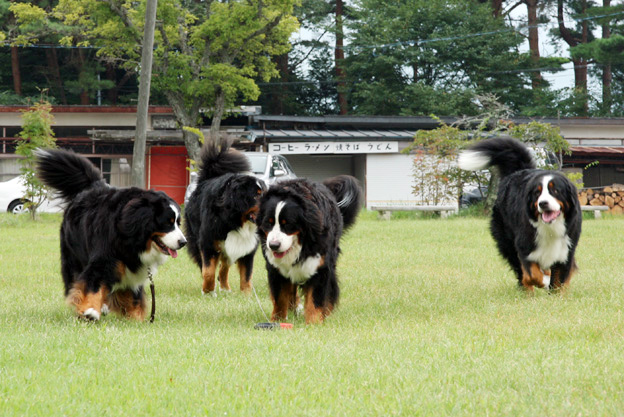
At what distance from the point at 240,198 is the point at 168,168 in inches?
852

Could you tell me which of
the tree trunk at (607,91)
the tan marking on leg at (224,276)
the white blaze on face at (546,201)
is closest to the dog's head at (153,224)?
the tan marking on leg at (224,276)

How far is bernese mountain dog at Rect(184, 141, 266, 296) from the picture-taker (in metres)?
7.12

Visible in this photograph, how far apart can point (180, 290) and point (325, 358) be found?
4.02m

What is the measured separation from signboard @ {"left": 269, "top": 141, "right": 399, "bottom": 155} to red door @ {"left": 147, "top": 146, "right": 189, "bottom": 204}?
4168 millimetres

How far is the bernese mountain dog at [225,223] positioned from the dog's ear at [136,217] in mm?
1633

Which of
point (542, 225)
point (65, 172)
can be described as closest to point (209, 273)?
point (65, 172)

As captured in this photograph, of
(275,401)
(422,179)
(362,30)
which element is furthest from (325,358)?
(362,30)

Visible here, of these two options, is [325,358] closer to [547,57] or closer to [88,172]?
[88,172]

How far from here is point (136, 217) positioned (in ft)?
17.7

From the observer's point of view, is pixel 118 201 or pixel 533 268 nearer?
pixel 118 201

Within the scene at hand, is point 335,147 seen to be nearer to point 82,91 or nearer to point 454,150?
point 454,150

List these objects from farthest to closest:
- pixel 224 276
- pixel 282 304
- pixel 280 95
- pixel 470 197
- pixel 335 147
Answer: pixel 280 95, pixel 335 147, pixel 470 197, pixel 224 276, pixel 282 304

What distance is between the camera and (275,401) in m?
3.27

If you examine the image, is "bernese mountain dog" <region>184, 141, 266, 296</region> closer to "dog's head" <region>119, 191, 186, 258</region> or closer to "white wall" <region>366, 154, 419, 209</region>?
"dog's head" <region>119, 191, 186, 258</region>
